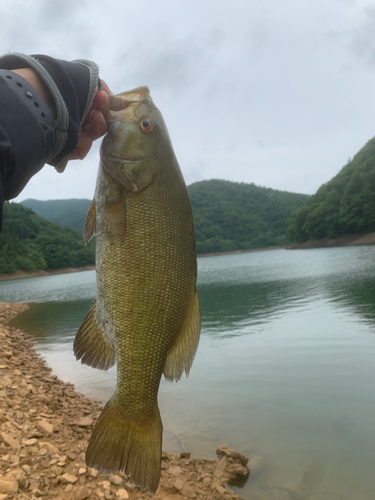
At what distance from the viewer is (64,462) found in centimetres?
437

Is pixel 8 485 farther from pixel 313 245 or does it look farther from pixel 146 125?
pixel 313 245

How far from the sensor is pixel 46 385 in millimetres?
8719

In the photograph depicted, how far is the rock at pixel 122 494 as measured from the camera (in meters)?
3.92

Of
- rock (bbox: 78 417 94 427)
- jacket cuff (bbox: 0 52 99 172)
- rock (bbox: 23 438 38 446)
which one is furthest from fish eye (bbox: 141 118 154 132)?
rock (bbox: 78 417 94 427)

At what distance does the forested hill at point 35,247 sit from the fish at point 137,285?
63.8 metres

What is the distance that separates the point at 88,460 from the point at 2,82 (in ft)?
5.91

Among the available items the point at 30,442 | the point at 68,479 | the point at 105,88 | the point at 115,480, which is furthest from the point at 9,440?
the point at 105,88

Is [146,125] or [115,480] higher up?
[146,125]

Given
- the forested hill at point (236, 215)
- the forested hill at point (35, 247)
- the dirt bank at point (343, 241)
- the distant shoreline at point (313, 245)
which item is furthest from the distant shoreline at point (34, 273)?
the dirt bank at point (343, 241)

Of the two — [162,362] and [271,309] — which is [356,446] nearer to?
[162,362]

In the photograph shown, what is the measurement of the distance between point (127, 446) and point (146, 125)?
5.77ft

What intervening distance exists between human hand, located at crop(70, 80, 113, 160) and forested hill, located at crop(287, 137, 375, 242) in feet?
284

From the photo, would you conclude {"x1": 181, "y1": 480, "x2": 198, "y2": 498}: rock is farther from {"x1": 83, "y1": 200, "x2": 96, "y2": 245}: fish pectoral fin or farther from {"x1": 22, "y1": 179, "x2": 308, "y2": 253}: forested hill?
{"x1": 22, "y1": 179, "x2": 308, "y2": 253}: forested hill

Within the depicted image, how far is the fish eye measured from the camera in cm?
211
